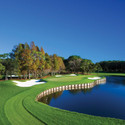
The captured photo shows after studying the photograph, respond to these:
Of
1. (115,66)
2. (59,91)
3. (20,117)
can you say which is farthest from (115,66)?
(20,117)

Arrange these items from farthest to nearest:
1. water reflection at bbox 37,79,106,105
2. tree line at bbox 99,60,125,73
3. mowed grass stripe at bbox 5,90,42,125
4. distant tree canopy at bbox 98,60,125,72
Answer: tree line at bbox 99,60,125,73
distant tree canopy at bbox 98,60,125,72
water reflection at bbox 37,79,106,105
mowed grass stripe at bbox 5,90,42,125

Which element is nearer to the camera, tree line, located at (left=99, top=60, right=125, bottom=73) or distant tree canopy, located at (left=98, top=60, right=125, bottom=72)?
distant tree canopy, located at (left=98, top=60, right=125, bottom=72)

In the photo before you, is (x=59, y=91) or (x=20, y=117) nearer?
(x=20, y=117)

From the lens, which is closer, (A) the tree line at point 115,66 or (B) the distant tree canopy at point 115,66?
(B) the distant tree canopy at point 115,66

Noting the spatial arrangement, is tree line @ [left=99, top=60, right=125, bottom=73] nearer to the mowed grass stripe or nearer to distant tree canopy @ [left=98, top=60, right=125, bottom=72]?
distant tree canopy @ [left=98, top=60, right=125, bottom=72]

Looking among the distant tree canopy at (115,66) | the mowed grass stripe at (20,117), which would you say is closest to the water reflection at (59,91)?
the mowed grass stripe at (20,117)

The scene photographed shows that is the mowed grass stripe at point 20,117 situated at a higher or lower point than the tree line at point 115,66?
lower

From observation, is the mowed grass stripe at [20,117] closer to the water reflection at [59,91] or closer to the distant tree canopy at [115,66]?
the water reflection at [59,91]

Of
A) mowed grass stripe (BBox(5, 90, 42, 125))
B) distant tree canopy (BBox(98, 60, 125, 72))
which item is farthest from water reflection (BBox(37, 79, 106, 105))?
distant tree canopy (BBox(98, 60, 125, 72))

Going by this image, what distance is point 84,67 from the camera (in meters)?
61.3

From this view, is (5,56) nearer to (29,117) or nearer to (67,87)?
(67,87)

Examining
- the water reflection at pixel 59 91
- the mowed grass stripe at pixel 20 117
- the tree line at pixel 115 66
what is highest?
the tree line at pixel 115 66

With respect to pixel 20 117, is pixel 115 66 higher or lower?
higher

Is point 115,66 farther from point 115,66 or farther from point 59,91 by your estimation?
point 59,91
